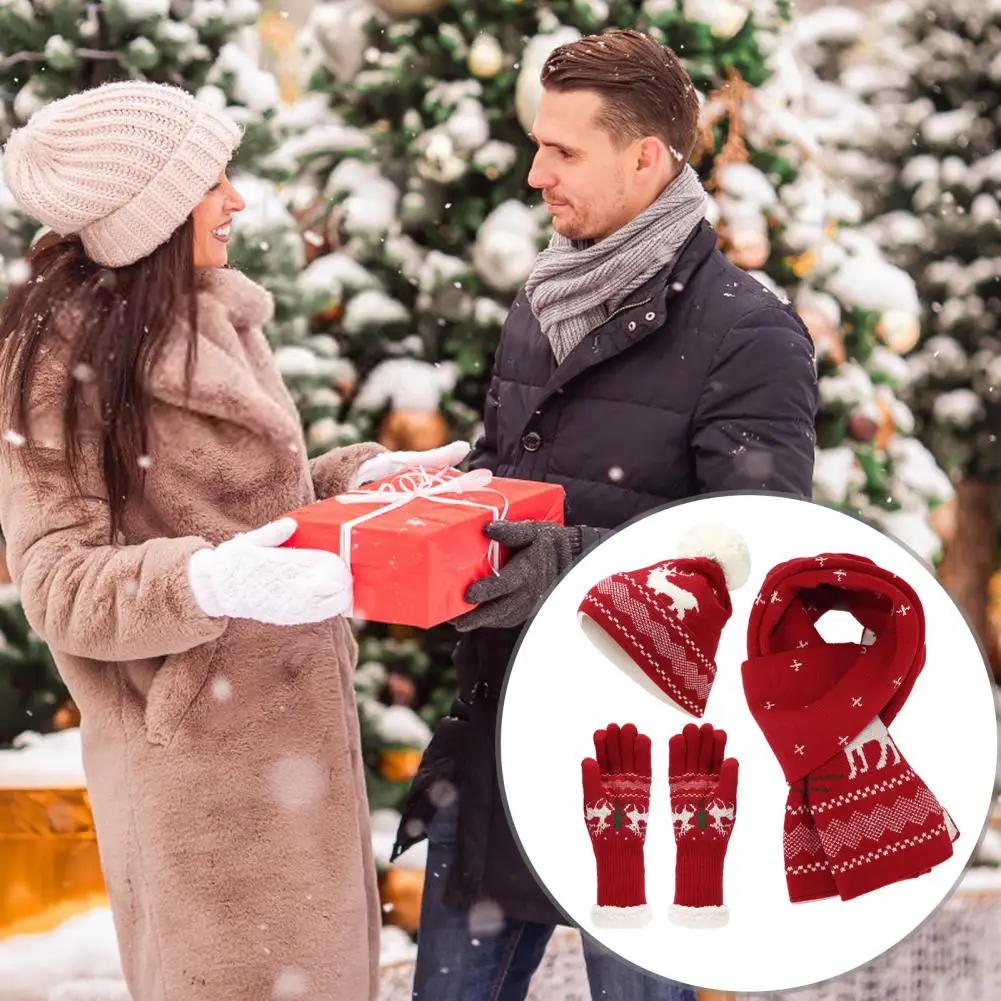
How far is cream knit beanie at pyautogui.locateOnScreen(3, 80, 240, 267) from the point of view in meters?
1.72

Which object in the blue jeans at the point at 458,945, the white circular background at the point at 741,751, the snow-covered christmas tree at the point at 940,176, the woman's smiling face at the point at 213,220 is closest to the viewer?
the white circular background at the point at 741,751

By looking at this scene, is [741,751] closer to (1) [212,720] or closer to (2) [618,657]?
(2) [618,657]

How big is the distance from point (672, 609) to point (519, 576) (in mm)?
205

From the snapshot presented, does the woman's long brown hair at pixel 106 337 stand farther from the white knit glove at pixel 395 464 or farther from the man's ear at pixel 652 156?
the man's ear at pixel 652 156

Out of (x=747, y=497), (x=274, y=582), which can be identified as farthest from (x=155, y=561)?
(x=747, y=497)

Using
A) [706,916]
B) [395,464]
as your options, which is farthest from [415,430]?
[706,916]

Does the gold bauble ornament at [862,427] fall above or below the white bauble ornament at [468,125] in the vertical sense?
below

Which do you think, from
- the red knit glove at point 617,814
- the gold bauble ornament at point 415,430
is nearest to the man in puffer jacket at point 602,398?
the red knit glove at point 617,814

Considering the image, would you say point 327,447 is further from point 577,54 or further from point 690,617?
point 690,617

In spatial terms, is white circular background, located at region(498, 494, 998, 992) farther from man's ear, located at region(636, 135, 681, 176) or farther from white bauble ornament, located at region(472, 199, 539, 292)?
white bauble ornament, located at region(472, 199, 539, 292)

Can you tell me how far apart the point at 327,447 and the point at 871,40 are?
2.98 metres

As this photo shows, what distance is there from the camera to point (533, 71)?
2875 mm

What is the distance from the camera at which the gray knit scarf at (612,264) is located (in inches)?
73.1

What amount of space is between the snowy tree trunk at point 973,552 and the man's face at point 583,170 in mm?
3509
